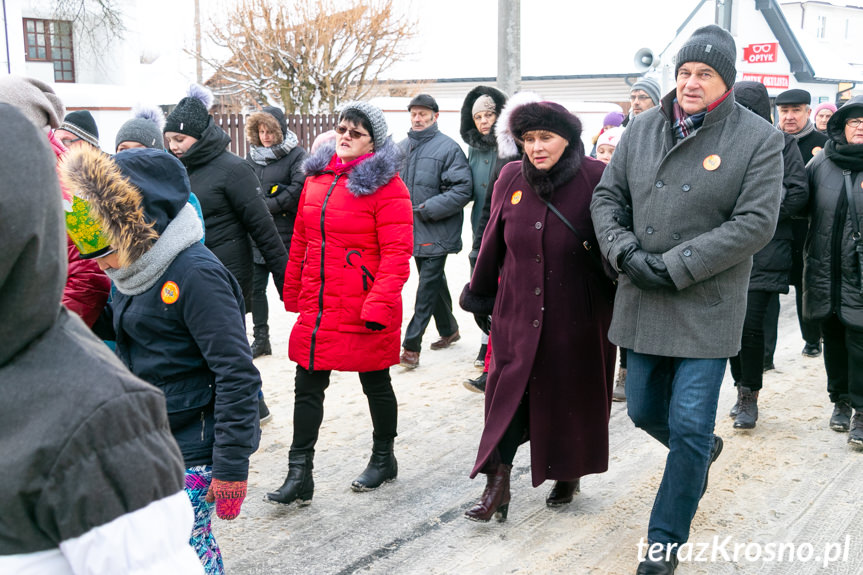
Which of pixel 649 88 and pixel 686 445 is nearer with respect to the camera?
pixel 686 445

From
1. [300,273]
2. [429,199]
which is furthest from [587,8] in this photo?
[300,273]

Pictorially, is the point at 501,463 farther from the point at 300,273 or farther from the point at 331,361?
the point at 300,273

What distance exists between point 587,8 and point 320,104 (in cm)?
2102

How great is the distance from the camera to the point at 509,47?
1105 cm

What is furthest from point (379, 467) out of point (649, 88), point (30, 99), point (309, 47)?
point (309, 47)

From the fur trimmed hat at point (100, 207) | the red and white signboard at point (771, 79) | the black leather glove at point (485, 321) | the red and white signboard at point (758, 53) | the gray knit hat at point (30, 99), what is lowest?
the black leather glove at point (485, 321)

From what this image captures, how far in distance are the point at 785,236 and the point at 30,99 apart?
473 centimetres

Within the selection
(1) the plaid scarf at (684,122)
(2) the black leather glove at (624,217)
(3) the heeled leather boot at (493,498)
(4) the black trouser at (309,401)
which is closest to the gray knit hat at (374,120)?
(4) the black trouser at (309,401)

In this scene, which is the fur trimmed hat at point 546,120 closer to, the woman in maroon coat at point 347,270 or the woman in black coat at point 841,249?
the woman in maroon coat at point 347,270

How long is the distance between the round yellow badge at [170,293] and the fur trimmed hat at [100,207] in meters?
0.16

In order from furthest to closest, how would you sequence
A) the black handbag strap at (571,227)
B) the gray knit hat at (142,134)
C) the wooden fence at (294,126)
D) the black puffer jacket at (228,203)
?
the wooden fence at (294,126), the black puffer jacket at (228,203), the gray knit hat at (142,134), the black handbag strap at (571,227)

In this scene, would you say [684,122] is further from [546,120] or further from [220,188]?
[220,188]

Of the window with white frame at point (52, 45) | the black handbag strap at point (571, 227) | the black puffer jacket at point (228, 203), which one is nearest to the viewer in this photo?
the black handbag strap at point (571, 227)
